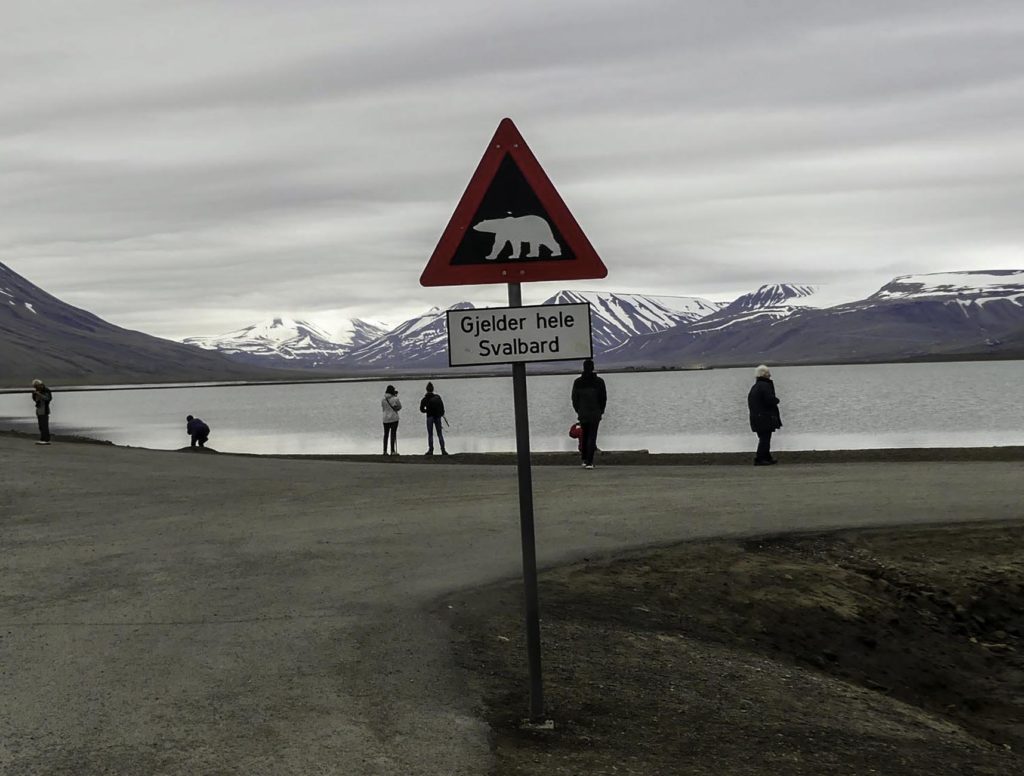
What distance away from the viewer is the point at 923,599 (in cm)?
1064

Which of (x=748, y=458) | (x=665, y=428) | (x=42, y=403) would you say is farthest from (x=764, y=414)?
(x=665, y=428)

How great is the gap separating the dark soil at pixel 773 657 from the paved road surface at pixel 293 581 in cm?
48

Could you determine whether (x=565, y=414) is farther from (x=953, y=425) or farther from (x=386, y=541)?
(x=386, y=541)

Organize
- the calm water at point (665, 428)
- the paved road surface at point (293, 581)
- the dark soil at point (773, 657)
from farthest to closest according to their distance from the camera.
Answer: the calm water at point (665, 428) < the dark soil at point (773, 657) < the paved road surface at point (293, 581)

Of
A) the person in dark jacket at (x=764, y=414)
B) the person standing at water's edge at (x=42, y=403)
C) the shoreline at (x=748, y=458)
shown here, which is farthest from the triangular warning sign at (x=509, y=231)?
the person standing at water's edge at (x=42, y=403)

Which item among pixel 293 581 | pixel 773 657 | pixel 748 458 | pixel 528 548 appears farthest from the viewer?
pixel 748 458

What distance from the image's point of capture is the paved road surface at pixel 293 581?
6176 mm

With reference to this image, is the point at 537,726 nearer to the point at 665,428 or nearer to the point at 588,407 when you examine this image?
the point at 588,407

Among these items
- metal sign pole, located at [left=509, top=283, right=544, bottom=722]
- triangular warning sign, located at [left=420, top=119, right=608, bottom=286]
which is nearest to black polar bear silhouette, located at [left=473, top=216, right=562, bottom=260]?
triangular warning sign, located at [left=420, top=119, right=608, bottom=286]

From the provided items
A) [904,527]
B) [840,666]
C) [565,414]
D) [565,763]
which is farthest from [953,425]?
[565,763]

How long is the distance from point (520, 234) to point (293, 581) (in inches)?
191

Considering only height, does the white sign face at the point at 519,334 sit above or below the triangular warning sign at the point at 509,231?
below

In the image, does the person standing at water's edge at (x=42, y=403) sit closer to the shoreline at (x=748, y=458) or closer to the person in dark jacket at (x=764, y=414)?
the shoreline at (x=748, y=458)

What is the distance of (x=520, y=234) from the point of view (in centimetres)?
647
